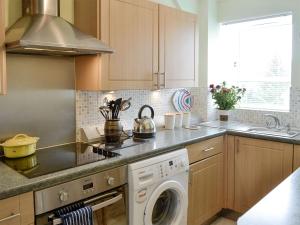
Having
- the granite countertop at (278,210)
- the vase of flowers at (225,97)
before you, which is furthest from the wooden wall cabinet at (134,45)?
the granite countertop at (278,210)

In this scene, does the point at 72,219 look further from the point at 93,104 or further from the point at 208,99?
the point at 208,99

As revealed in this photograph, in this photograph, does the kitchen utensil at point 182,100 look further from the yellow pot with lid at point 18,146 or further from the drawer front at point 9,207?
the drawer front at point 9,207

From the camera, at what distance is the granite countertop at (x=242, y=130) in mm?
2515

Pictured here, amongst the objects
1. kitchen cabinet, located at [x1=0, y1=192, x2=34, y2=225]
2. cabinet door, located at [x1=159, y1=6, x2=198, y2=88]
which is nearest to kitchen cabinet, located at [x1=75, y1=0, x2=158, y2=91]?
cabinet door, located at [x1=159, y1=6, x2=198, y2=88]

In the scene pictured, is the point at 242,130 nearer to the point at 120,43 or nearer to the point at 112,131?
the point at 112,131

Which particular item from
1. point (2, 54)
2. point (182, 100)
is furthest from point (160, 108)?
point (2, 54)

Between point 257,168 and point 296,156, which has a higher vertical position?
point 296,156

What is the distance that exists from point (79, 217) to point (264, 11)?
2786 millimetres

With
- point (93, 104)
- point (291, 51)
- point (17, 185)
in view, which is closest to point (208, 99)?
point (291, 51)

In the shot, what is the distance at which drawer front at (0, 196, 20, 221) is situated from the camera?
4.41 feet

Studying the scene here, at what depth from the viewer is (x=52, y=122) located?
2209 millimetres

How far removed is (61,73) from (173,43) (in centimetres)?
103

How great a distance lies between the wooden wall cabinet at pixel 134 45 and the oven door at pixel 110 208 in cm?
76

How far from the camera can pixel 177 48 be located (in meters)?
2.70
